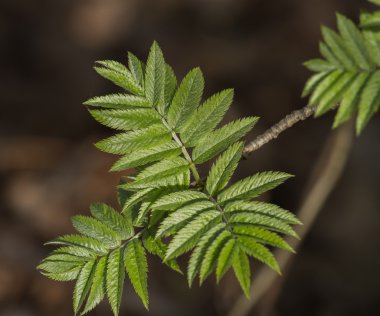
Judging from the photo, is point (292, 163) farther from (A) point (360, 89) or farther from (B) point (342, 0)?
(A) point (360, 89)

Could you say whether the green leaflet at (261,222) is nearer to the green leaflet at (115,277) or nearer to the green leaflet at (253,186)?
the green leaflet at (253,186)

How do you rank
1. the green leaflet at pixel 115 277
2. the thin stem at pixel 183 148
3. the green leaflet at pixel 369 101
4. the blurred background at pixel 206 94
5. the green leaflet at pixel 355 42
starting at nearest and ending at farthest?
the green leaflet at pixel 369 101, the green leaflet at pixel 355 42, the green leaflet at pixel 115 277, the thin stem at pixel 183 148, the blurred background at pixel 206 94

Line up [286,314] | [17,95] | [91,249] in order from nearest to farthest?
[91,249], [286,314], [17,95]

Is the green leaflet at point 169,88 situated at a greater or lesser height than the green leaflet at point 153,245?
greater

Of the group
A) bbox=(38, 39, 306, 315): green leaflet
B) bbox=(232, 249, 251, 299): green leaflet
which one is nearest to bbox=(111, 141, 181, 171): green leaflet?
bbox=(38, 39, 306, 315): green leaflet

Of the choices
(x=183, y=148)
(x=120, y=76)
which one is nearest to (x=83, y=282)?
(x=183, y=148)

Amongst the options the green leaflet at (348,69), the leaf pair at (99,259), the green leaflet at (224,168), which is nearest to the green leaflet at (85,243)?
the leaf pair at (99,259)

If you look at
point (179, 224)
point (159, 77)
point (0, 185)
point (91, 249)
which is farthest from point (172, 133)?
point (0, 185)
